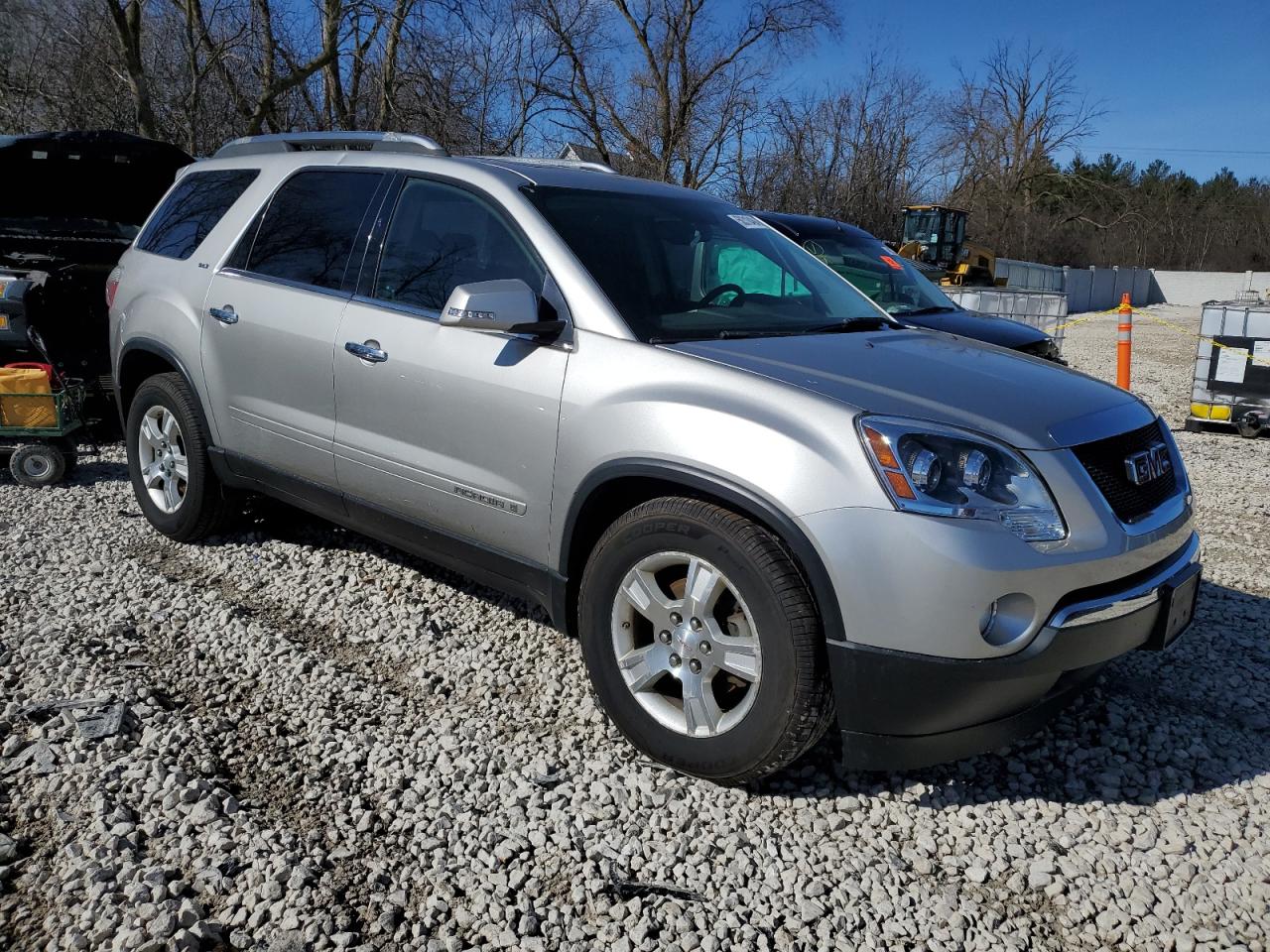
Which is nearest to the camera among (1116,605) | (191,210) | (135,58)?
(1116,605)

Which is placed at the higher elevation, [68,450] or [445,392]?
[445,392]

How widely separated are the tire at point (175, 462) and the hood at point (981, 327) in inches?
198

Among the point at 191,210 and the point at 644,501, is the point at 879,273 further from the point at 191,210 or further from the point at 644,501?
the point at 644,501

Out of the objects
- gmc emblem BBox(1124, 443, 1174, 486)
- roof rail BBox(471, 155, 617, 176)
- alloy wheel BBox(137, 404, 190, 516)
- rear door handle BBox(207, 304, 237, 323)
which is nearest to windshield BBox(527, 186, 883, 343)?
roof rail BBox(471, 155, 617, 176)

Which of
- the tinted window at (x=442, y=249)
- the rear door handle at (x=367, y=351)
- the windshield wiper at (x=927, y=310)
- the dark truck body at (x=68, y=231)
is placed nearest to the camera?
the tinted window at (x=442, y=249)

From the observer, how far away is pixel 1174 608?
289 centimetres

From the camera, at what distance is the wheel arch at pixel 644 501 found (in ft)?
8.41

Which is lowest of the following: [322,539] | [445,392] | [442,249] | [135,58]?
[322,539]

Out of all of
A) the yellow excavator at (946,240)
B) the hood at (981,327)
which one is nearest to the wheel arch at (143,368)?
the hood at (981,327)

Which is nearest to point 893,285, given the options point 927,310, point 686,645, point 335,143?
point 927,310

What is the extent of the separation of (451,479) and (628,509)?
74cm

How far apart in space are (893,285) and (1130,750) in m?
→ 5.95

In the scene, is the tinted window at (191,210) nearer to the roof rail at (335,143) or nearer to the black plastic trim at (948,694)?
the roof rail at (335,143)

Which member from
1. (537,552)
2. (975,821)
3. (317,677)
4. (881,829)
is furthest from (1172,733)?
(317,677)
